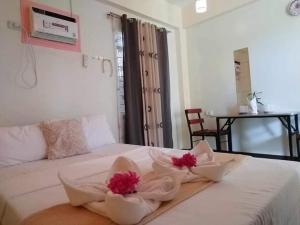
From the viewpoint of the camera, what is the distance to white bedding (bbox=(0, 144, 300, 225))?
842mm

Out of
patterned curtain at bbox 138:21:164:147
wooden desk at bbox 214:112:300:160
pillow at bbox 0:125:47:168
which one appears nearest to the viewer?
pillow at bbox 0:125:47:168

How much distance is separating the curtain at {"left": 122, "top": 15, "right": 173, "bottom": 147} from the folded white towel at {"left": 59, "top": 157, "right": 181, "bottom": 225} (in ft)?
6.98

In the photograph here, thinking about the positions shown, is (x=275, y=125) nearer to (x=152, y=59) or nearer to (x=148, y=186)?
(x=152, y=59)

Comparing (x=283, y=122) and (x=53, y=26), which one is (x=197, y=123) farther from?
(x=53, y=26)

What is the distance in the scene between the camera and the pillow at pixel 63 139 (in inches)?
78.5

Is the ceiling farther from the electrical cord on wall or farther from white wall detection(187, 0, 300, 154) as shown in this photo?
the electrical cord on wall

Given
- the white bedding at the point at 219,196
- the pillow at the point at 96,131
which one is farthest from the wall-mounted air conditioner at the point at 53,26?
the white bedding at the point at 219,196

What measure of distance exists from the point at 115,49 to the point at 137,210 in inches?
107

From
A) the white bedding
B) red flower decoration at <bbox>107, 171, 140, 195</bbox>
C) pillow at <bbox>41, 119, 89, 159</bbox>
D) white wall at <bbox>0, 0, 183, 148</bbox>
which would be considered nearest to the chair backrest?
white wall at <bbox>0, 0, 183, 148</bbox>

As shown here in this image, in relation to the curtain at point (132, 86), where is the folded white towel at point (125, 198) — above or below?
below

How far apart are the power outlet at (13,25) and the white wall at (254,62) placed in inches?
118

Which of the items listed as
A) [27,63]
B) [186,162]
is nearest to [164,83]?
[27,63]

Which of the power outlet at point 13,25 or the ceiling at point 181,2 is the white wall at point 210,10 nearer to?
the ceiling at point 181,2

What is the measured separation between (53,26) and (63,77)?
0.56 meters
